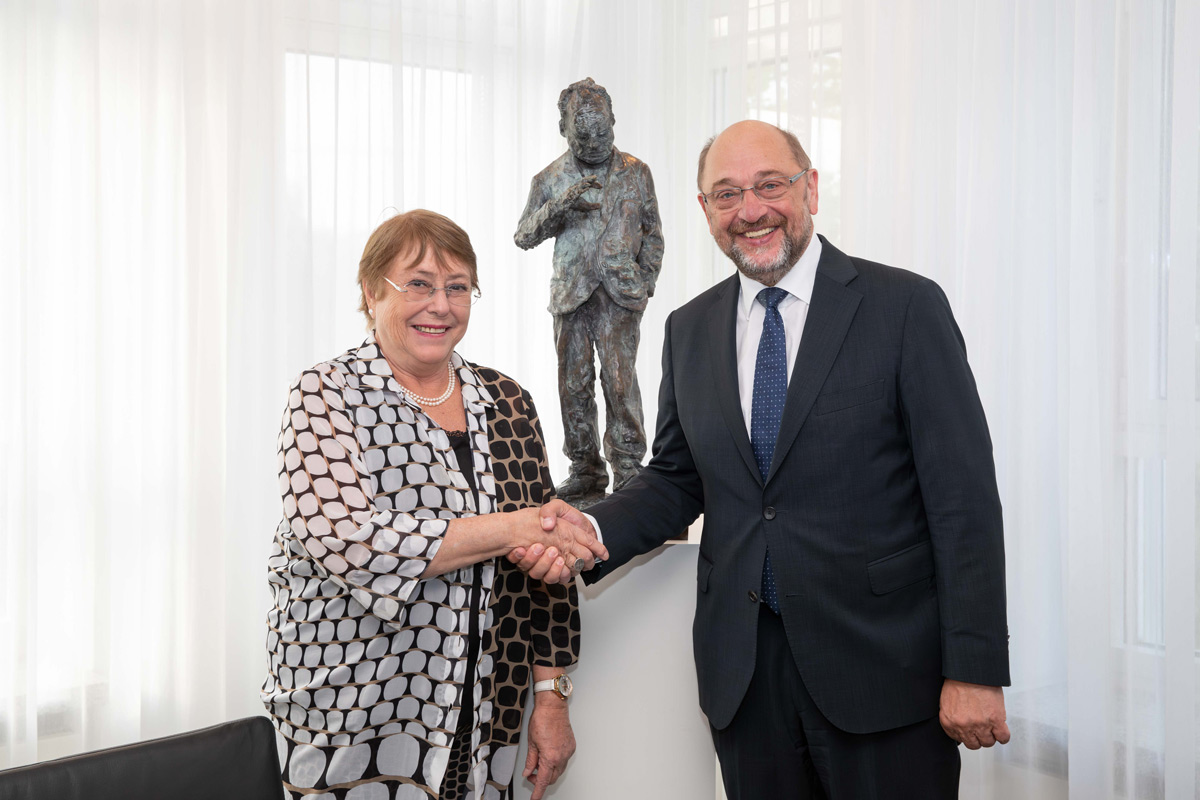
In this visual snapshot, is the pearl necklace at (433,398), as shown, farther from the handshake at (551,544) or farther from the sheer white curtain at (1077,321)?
the sheer white curtain at (1077,321)

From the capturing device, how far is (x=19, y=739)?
3.08 meters

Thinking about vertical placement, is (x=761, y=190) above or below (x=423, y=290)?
above

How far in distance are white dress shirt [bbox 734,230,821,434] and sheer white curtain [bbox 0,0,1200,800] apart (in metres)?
1.41

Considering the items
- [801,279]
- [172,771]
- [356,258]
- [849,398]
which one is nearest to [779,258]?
[801,279]

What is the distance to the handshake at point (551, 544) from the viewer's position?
165 centimetres

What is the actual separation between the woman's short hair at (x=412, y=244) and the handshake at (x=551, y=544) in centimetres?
49

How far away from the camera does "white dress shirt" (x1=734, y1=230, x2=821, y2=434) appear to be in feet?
5.85

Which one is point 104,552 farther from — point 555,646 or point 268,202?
point 555,646

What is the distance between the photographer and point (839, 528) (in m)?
1.65

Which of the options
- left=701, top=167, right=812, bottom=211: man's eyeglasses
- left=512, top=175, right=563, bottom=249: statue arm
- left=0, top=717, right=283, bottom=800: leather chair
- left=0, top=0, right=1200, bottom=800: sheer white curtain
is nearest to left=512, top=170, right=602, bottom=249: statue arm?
left=512, top=175, right=563, bottom=249: statue arm

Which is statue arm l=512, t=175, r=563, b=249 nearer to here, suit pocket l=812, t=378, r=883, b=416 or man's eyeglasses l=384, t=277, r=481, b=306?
man's eyeglasses l=384, t=277, r=481, b=306

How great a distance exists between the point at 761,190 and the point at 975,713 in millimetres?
1027

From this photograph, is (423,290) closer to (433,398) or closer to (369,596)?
(433,398)

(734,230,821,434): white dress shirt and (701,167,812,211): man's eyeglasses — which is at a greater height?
(701,167,812,211): man's eyeglasses
